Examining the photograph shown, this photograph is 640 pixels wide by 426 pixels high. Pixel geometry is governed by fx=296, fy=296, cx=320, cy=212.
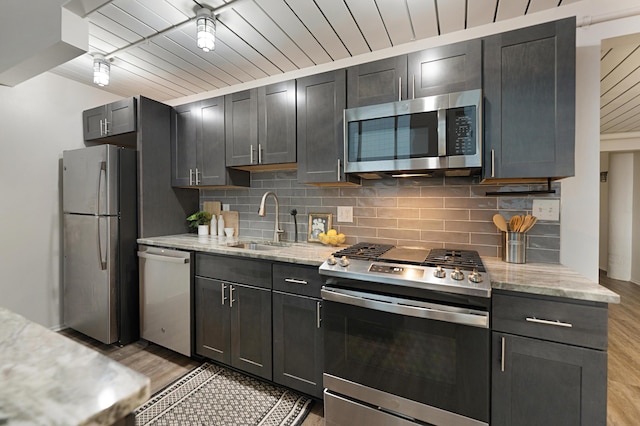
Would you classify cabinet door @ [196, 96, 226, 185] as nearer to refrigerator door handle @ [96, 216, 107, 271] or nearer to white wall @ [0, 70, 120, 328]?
refrigerator door handle @ [96, 216, 107, 271]

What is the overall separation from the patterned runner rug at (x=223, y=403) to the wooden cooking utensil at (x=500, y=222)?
1676 mm

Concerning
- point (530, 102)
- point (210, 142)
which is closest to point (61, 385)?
point (530, 102)

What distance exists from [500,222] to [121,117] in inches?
128

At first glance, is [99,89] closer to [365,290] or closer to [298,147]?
[298,147]

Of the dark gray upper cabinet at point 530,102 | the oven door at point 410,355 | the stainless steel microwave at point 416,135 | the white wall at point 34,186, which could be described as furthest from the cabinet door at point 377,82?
the white wall at point 34,186

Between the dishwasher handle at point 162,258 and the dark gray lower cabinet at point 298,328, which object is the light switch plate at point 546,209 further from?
the dishwasher handle at point 162,258

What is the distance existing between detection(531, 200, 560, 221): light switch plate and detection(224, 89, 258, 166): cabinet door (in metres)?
2.04

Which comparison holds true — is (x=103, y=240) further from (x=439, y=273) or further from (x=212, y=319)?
(x=439, y=273)

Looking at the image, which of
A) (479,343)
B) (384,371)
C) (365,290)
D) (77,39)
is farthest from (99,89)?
(479,343)

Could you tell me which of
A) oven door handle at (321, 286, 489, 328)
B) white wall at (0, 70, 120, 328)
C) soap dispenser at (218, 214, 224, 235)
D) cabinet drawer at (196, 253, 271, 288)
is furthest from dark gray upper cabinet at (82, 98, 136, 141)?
oven door handle at (321, 286, 489, 328)

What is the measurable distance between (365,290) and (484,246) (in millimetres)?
966

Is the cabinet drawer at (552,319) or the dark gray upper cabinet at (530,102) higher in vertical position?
the dark gray upper cabinet at (530,102)

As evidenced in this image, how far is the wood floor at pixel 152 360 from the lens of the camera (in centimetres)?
221

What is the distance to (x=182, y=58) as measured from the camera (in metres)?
2.46
